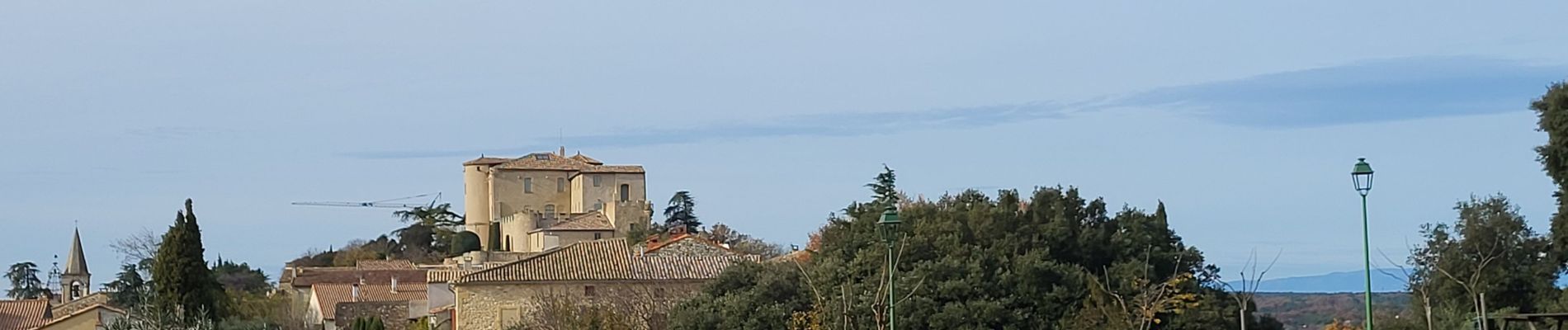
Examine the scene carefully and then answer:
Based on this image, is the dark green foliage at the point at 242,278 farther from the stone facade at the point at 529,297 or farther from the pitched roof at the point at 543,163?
the stone facade at the point at 529,297

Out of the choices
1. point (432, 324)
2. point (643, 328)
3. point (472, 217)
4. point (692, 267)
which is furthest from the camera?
point (472, 217)

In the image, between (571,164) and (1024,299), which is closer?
(1024,299)

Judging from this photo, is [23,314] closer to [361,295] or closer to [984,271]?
[361,295]

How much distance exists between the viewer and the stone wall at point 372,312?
61344 millimetres

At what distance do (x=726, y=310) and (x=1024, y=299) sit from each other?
550 centimetres

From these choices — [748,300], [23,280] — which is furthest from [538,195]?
[748,300]

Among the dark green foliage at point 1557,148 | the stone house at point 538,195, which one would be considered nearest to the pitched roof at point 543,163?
the stone house at point 538,195

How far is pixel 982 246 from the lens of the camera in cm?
3584

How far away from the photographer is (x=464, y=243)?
99.9 m

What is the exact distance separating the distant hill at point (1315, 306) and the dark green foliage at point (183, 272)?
2408cm

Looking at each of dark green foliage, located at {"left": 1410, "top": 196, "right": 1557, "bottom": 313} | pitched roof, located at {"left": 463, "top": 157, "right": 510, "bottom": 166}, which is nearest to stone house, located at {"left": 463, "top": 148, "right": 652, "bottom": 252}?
pitched roof, located at {"left": 463, "top": 157, "right": 510, "bottom": 166}

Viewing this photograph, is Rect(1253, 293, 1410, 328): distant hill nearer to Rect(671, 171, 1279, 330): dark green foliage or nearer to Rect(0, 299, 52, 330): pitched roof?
Rect(671, 171, 1279, 330): dark green foliage

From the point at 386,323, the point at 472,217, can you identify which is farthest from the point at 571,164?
the point at 386,323

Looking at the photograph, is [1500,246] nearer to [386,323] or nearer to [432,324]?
[432,324]
